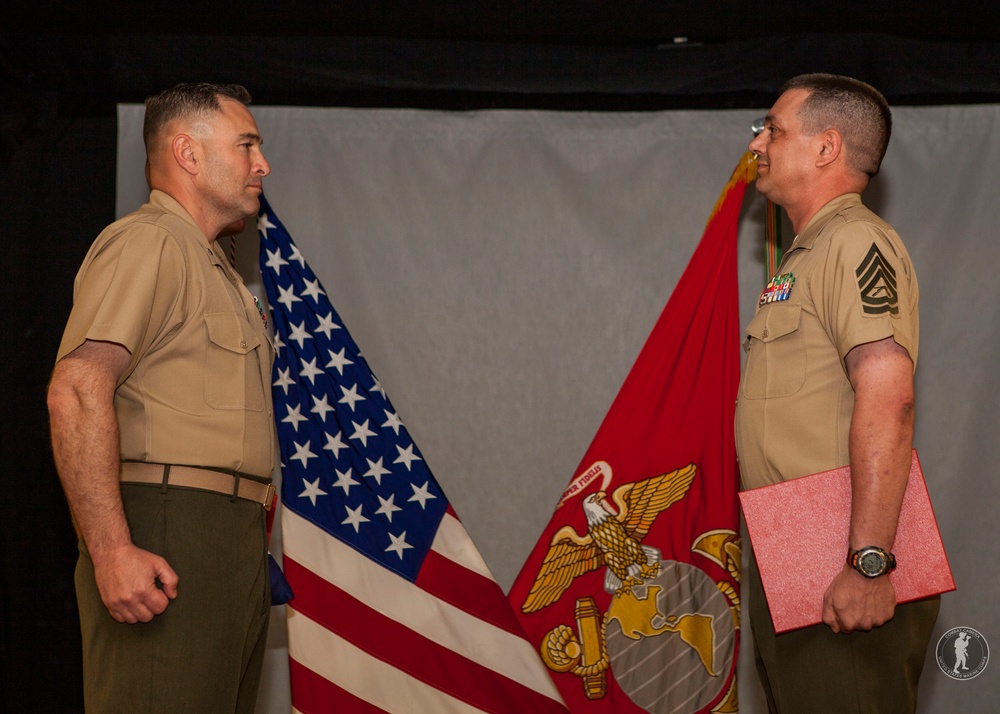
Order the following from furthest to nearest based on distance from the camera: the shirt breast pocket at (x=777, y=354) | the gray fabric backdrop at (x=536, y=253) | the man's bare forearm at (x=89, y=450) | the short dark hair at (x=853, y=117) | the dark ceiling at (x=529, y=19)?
the gray fabric backdrop at (x=536, y=253), the dark ceiling at (x=529, y=19), the short dark hair at (x=853, y=117), the shirt breast pocket at (x=777, y=354), the man's bare forearm at (x=89, y=450)

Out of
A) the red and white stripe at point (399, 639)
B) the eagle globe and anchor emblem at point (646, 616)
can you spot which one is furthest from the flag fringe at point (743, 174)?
the red and white stripe at point (399, 639)

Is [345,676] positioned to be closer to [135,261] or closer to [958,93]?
[135,261]

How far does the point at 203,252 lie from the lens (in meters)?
1.93

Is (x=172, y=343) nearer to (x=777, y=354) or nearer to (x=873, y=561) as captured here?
(x=777, y=354)

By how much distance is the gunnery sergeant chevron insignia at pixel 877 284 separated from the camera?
1.69m

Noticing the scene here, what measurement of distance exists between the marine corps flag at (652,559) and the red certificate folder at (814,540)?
41.6 inches

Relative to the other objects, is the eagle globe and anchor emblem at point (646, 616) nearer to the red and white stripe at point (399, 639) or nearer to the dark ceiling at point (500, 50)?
the red and white stripe at point (399, 639)

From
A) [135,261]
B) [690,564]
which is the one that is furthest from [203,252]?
[690,564]

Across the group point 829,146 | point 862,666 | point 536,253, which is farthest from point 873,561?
point 536,253

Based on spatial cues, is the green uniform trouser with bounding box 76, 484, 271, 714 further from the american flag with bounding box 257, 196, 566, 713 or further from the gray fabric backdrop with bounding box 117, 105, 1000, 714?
the gray fabric backdrop with bounding box 117, 105, 1000, 714

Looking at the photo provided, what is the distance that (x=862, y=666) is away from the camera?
5.54 ft

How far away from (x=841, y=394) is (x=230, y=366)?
3.85 ft

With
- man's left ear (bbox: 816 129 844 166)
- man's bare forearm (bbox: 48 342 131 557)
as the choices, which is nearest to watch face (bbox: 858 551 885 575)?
man's left ear (bbox: 816 129 844 166)

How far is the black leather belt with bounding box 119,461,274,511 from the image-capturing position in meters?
1.73
